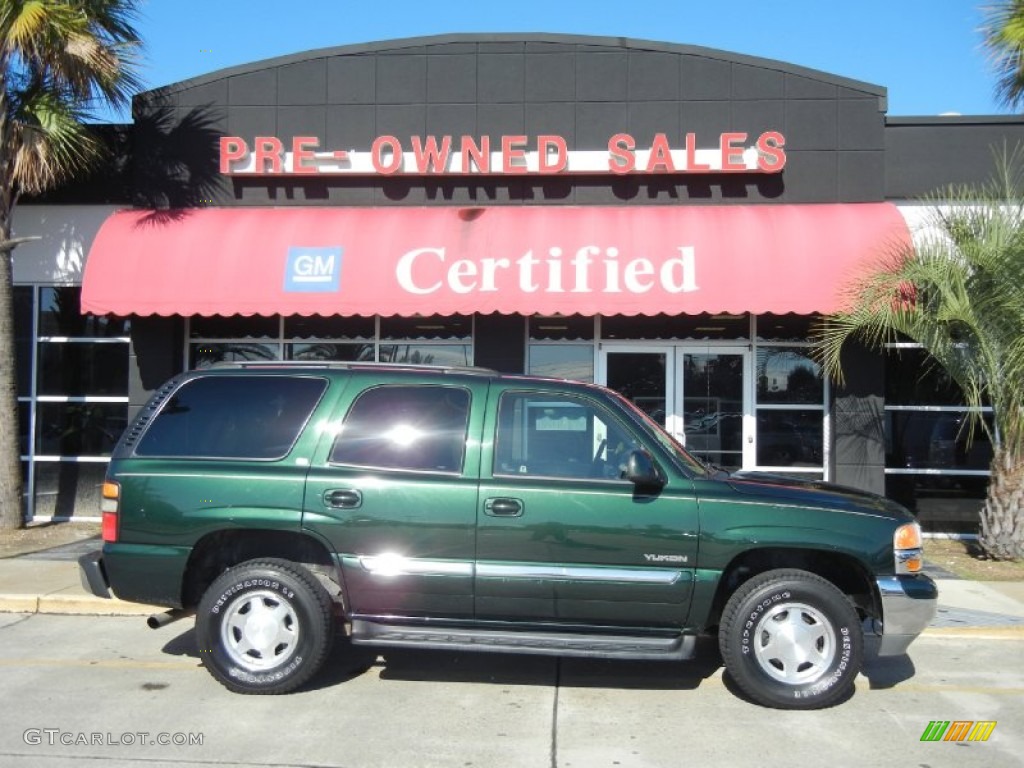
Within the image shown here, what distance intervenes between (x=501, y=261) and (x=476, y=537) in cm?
576

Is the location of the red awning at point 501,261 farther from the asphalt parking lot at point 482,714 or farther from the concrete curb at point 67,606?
the asphalt parking lot at point 482,714

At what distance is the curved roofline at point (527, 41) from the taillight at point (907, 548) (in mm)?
7678

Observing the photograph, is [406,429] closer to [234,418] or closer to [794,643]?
[234,418]

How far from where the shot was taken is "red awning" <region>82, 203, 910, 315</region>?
34.0 ft

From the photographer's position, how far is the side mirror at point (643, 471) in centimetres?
531

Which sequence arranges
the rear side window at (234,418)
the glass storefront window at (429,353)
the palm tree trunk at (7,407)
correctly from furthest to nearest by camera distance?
1. the glass storefront window at (429,353)
2. the palm tree trunk at (7,407)
3. the rear side window at (234,418)

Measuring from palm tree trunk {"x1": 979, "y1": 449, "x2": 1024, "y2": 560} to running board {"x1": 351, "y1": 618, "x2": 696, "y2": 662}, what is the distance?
598cm

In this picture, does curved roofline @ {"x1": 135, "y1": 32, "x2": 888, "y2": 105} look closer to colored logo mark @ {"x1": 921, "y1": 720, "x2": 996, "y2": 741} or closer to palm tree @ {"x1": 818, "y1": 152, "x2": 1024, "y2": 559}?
palm tree @ {"x1": 818, "y1": 152, "x2": 1024, "y2": 559}

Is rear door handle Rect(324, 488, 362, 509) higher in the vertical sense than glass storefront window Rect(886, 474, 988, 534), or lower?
higher

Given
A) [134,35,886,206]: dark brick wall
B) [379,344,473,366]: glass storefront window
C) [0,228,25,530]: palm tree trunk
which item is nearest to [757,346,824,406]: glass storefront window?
[134,35,886,206]: dark brick wall

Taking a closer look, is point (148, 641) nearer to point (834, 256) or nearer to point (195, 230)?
point (195, 230)

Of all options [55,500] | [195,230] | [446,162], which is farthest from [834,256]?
[55,500]

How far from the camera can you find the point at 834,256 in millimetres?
10469

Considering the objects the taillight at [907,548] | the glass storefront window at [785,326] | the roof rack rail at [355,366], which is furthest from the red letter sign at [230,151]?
the taillight at [907,548]
